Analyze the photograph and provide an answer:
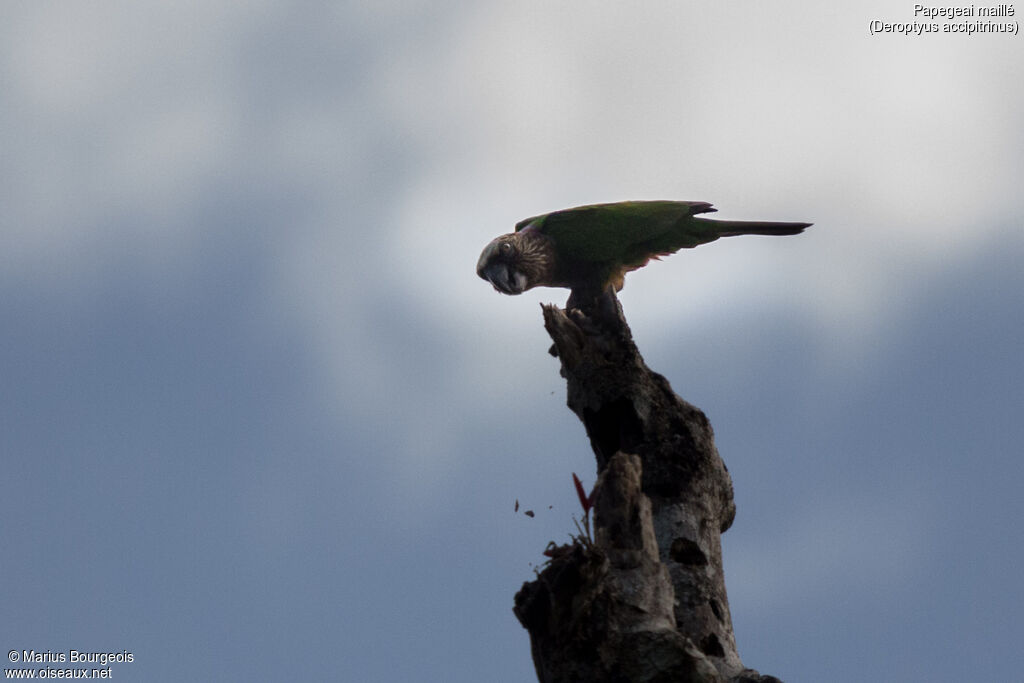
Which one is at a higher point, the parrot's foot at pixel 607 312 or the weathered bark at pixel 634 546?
the parrot's foot at pixel 607 312

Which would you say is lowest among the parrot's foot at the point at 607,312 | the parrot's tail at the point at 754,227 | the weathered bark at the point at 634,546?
the weathered bark at the point at 634,546

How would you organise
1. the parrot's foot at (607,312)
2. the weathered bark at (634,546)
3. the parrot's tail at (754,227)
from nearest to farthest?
1. the weathered bark at (634,546)
2. the parrot's foot at (607,312)
3. the parrot's tail at (754,227)

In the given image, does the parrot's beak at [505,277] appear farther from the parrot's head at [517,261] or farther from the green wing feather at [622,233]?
the green wing feather at [622,233]

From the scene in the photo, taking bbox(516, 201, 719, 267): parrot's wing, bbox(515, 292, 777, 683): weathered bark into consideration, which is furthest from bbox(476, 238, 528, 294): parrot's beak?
bbox(515, 292, 777, 683): weathered bark

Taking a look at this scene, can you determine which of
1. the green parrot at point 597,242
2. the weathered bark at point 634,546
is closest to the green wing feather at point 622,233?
the green parrot at point 597,242

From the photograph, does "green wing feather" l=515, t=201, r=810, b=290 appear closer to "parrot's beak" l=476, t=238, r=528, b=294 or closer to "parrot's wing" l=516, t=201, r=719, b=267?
"parrot's wing" l=516, t=201, r=719, b=267

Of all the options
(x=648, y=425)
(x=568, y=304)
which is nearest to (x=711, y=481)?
(x=648, y=425)

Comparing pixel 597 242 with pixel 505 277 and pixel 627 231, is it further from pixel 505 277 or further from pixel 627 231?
pixel 505 277

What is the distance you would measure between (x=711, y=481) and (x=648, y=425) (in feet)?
2.04

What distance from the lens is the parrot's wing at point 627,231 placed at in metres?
9.24

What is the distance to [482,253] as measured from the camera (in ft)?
33.2

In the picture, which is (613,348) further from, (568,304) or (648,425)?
(568,304)

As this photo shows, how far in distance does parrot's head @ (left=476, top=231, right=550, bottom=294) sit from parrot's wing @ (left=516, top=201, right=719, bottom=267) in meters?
0.27

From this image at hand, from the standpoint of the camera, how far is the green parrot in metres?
9.25
